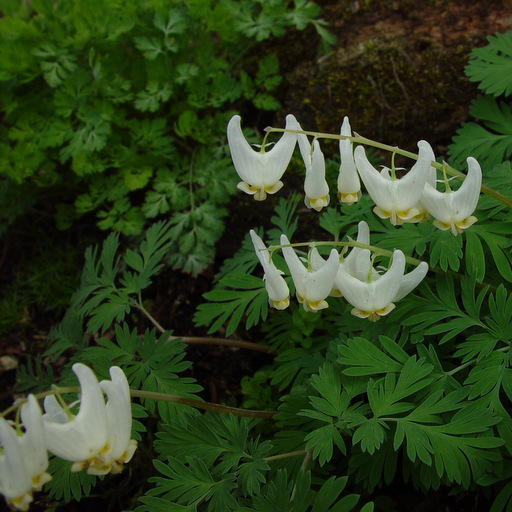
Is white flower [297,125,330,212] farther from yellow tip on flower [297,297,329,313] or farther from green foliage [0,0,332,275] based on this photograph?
green foliage [0,0,332,275]

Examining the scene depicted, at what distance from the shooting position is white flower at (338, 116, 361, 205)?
74.3 inches

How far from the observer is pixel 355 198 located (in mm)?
1954

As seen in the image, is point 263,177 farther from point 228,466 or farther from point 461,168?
point 461,168

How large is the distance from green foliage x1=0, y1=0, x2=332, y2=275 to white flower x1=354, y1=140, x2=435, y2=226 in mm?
1699

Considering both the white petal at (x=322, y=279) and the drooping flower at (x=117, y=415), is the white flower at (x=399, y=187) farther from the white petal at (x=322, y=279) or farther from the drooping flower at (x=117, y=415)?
the drooping flower at (x=117, y=415)

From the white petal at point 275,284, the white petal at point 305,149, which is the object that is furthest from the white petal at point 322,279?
the white petal at point 305,149

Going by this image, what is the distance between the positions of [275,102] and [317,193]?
1902 millimetres

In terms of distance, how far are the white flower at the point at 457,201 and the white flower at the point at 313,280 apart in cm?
40

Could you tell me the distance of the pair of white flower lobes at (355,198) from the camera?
1.80 m

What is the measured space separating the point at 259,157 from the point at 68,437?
1.07 m

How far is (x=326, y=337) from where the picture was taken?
2557 mm

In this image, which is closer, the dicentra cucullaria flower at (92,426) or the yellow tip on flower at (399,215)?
the dicentra cucullaria flower at (92,426)

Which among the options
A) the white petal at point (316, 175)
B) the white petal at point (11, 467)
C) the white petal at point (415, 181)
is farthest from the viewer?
the white petal at point (316, 175)

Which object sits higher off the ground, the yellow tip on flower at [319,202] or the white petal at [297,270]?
the yellow tip on flower at [319,202]
